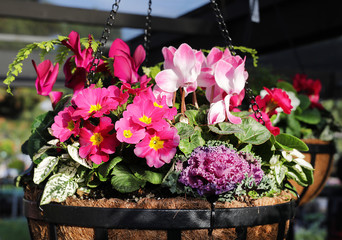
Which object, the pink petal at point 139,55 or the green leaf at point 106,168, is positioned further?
the pink petal at point 139,55

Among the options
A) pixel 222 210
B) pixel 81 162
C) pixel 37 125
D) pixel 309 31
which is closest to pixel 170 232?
pixel 222 210

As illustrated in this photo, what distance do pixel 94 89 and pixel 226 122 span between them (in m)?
0.31

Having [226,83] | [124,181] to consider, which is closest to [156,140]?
[124,181]

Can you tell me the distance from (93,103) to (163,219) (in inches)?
11.5

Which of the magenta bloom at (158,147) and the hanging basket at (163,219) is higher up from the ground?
the magenta bloom at (158,147)

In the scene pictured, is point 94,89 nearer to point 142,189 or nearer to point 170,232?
point 142,189

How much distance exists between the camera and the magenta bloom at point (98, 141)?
0.79m

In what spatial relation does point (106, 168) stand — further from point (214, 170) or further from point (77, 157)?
point (214, 170)

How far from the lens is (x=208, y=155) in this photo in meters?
0.75

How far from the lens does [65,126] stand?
2.73 feet

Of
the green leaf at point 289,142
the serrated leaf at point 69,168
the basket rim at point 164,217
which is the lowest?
the basket rim at point 164,217

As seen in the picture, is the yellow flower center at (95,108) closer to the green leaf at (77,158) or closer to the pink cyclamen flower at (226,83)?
the green leaf at (77,158)

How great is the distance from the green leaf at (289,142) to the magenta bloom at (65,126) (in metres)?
0.50

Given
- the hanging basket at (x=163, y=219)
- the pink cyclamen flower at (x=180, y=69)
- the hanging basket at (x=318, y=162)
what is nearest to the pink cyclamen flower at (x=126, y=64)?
the pink cyclamen flower at (x=180, y=69)
